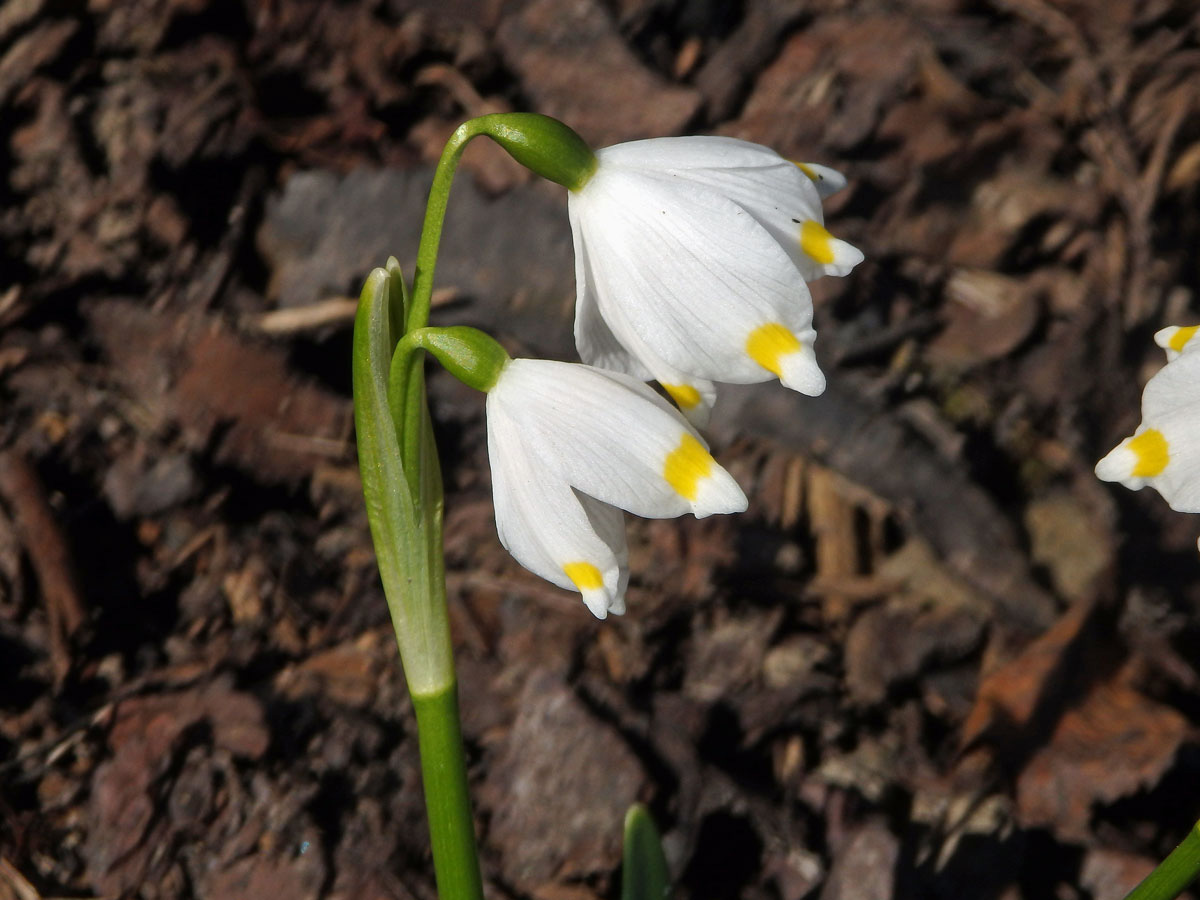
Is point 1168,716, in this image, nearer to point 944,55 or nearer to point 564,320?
point 564,320

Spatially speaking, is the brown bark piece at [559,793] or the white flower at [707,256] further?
the brown bark piece at [559,793]

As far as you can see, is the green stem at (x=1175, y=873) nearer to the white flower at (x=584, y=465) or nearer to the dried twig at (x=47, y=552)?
the white flower at (x=584, y=465)

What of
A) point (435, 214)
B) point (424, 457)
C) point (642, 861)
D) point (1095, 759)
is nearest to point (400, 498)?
point (424, 457)

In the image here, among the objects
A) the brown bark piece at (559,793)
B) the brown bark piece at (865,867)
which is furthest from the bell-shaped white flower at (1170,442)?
the brown bark piece at (559,793)

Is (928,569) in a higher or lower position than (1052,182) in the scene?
lower

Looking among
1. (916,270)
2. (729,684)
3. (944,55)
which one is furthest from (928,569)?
(944,55)
